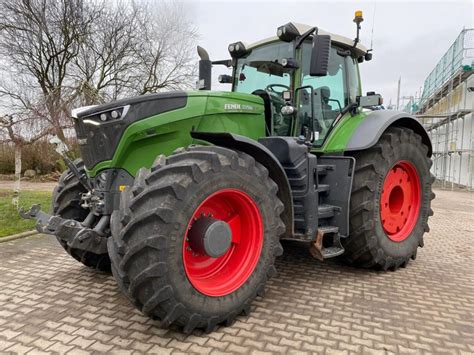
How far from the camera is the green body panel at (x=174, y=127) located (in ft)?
10.3

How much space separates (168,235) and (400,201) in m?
3.26

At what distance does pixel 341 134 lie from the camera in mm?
4297

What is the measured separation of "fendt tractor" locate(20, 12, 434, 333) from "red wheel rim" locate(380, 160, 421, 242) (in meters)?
0.02

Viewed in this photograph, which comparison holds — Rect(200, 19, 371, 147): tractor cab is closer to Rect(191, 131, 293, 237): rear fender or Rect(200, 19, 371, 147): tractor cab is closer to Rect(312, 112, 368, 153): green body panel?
Rect(312, 112, 368, 153): green body panel

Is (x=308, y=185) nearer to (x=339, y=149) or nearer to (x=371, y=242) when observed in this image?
(x=339, y=149)

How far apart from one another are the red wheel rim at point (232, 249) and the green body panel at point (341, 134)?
1469 mm

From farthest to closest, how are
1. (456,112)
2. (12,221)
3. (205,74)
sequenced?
1. (456,112)
2. (12,221)
3. (205,74)

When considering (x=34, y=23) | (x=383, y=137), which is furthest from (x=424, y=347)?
(x=34, y=23)

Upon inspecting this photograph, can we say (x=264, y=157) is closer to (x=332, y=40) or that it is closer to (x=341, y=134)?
(x=341, y=134)

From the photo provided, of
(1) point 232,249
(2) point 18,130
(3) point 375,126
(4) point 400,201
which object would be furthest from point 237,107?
(2) point 18,130

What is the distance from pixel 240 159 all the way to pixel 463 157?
18.5 meters

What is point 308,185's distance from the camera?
3.65 m

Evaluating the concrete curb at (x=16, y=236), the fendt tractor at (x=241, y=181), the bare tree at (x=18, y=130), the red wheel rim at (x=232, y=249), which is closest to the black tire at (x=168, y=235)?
the fendt tractor at (x=241, y=181)

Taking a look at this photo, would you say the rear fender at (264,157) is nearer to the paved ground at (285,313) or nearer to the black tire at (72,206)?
the paved ground at (285,313)
